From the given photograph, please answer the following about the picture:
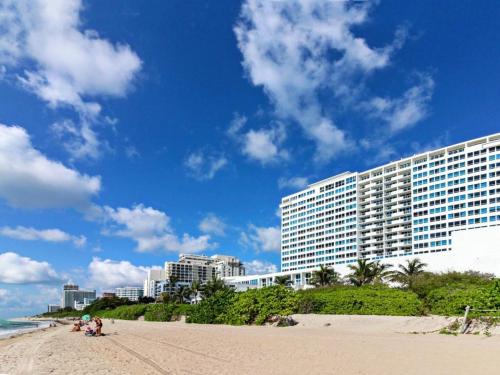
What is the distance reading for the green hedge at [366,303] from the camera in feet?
88.5

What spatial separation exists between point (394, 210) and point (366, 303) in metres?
87.7

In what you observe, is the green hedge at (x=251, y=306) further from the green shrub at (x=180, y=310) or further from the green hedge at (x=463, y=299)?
the green shrub at (x=180, y=310)

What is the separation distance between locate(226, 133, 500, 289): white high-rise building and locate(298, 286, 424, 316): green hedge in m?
32.7

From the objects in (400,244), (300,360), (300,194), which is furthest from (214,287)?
(300,194)

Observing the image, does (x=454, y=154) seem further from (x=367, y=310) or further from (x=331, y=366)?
(x=331, y=366)

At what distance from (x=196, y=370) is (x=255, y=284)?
100606 millimetres

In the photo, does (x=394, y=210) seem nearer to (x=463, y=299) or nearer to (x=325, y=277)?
(x=325, y=277)

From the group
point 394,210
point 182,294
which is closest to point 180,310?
point 182,294

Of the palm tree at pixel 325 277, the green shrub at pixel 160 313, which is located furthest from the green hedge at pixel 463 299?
the palm tree at pixel 325 277

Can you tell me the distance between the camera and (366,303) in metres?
28.8

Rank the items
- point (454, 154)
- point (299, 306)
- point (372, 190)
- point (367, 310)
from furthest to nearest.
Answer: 1. point (372, 190)
2. point (454, 154)
3. point (299, 306)
4. point (367, 310)

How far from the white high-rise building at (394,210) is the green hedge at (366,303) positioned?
107 feet

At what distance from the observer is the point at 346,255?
11869cm

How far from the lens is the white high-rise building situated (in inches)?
3622
